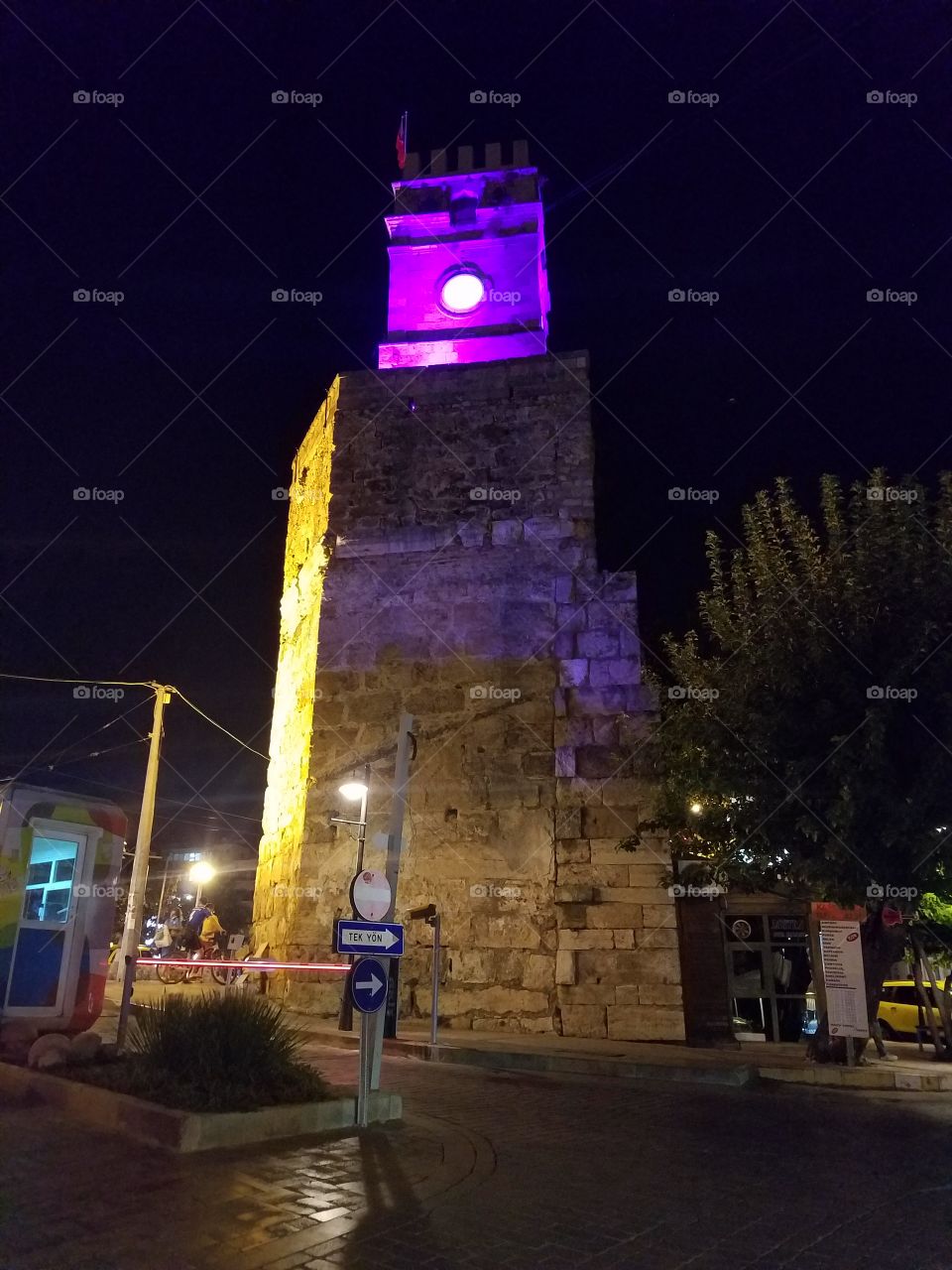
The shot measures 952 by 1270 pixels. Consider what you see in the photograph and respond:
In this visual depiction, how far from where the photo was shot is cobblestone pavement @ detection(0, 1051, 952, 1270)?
11.8 ft

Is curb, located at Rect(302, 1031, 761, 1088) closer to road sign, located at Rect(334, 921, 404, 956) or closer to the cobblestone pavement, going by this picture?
the cobblestone pavement

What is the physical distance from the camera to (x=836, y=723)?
10289mm

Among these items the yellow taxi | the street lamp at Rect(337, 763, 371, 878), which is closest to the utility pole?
the street lamp at Rect(337, 763, 371, 878)

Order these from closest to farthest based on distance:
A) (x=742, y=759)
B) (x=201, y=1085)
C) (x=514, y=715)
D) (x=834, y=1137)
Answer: (x=201, y=1085), (x=834, y=1137), (x=742, y=759), (x=514, y=715)

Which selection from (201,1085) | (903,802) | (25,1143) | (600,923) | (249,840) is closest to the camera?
(25,1143)

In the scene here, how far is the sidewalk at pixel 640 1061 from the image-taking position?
8945 millimetres

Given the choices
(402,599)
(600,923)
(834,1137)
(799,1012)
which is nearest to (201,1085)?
(834,1137)

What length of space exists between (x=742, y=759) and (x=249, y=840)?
1569 inches

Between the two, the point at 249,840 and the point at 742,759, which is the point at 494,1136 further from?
the point at 249,840

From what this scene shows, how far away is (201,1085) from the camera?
18.1 ft

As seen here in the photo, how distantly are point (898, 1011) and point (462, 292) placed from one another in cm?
1716

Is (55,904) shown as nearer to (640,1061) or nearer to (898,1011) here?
(640,1061)

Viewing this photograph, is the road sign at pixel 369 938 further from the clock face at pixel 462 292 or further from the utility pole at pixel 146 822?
the clock face at pixel 462 292

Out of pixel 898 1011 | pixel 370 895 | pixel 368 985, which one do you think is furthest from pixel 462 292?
pixel 898 1011
